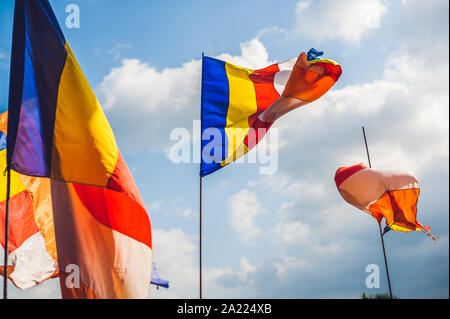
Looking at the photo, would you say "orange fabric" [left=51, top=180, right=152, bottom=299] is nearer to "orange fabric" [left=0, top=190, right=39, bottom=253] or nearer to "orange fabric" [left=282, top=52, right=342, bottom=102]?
"orange fabric" [left=0, top=190, right=39, bottom=253]

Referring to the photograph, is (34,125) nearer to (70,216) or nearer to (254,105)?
(70,216)

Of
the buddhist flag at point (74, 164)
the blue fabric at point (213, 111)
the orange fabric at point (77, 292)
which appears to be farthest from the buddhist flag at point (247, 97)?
the orange fabric at point (77, 292)

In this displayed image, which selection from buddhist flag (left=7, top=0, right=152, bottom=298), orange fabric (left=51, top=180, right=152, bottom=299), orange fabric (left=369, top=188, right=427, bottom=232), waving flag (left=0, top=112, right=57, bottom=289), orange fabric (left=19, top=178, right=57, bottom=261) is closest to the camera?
orange fabric (left=51, top=180, right=152, bottom=299)

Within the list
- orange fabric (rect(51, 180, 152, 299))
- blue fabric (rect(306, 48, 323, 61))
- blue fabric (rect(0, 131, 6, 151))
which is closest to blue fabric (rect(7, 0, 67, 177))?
orange fabric (rect(51, 180, 152, 299))

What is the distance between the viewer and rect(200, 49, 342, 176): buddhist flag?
15.3 meters

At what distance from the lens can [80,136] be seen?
11.4 metres

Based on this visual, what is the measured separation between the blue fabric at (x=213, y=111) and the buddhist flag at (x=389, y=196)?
7530 millimetres

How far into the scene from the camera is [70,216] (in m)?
11.1

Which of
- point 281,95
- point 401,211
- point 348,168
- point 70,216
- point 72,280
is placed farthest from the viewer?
point 348,168

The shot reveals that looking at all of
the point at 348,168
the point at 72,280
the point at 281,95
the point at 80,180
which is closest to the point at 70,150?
the point at 80,180

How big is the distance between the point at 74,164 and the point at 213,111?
6060mm

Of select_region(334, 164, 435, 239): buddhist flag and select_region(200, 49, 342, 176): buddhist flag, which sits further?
select_region(334, 164, 435, 239): buddhist flag

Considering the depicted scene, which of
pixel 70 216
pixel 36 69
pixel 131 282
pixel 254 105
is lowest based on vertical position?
pixel 131 282
